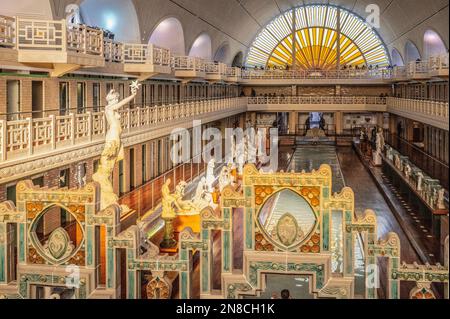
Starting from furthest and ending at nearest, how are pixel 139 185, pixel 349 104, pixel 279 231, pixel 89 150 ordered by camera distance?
pixel 349 104 < pixel 139 185 < pixel 89 150 < pixel 279 231

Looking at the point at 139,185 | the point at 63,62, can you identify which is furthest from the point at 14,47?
the point at 139,185

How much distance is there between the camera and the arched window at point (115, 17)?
2591 centimetres

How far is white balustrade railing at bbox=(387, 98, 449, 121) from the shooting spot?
24781 millimetres

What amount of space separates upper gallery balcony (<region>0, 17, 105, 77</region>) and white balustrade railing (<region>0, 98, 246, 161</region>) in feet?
4.50

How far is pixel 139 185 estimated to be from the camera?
27172mm

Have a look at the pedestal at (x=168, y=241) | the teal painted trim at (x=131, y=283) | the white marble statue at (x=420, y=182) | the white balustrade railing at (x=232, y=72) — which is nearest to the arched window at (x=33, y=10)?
the pedestal at (x=168, y=241)

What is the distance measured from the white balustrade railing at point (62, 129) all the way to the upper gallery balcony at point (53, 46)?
137 centimetres

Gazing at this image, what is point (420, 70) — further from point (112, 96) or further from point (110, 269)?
point (110, 269)

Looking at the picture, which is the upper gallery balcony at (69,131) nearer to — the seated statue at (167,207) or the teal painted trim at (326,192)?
the seated statue at (167,207)

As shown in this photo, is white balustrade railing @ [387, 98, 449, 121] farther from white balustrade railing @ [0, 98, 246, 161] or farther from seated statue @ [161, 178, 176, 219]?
white balustrade railing @ [0, 98, 246, 161]

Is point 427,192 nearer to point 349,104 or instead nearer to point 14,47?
point 14,47

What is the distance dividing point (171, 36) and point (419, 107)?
14.3 m

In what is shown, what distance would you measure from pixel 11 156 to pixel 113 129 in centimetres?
473

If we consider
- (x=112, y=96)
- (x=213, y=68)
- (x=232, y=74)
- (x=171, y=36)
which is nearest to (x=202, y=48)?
(x=232, y=74)
